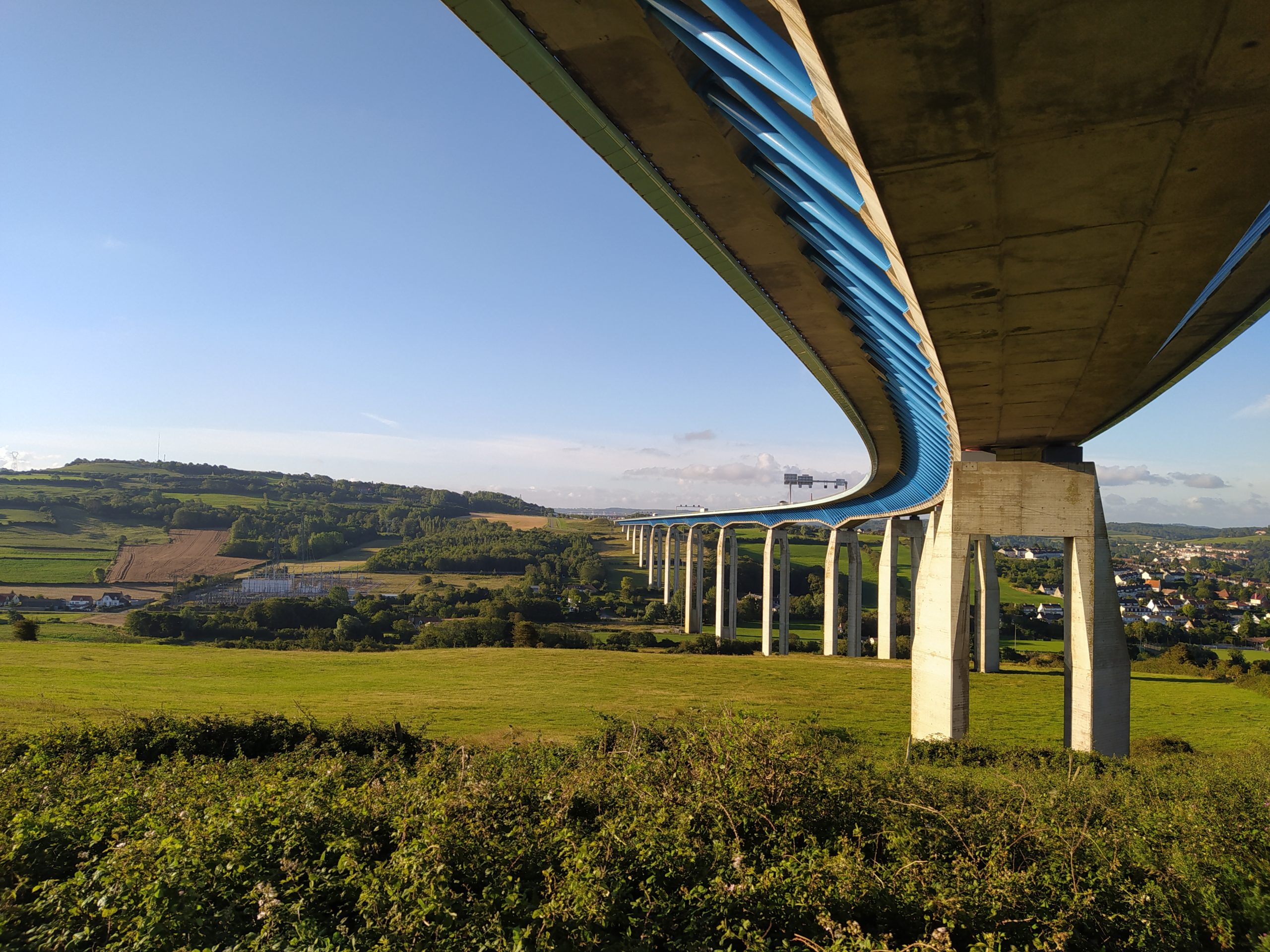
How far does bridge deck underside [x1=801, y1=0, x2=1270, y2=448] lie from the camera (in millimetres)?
4070

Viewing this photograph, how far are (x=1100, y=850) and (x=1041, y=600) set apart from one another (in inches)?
3872

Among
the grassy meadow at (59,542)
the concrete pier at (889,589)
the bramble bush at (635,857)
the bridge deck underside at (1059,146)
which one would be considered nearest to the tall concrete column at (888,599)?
the concrete pier at (889,589)

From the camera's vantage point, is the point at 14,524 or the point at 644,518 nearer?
the point at 644,518

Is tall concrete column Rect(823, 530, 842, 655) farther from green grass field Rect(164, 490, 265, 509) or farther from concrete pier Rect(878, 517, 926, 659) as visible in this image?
green grass field Rect(164, 490, 265, 509)

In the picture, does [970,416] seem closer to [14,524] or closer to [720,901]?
[720,901]

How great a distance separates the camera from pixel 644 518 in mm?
111250

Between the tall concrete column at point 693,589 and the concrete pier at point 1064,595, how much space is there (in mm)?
52713

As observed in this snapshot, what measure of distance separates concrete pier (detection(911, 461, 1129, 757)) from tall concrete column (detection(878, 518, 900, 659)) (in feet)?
95.4

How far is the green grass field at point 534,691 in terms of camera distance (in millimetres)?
24609

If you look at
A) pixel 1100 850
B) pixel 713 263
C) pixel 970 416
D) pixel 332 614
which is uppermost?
pixel 713 263

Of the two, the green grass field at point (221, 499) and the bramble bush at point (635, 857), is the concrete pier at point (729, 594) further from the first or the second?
the green grass field at point (221, 499)

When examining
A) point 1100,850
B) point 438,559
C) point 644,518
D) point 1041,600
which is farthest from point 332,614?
point 1041,600

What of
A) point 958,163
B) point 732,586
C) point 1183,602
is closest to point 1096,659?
point 958,163

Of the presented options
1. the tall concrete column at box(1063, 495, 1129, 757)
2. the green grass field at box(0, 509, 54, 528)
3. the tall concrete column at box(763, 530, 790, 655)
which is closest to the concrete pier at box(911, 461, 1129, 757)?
the tall concrete column at box(1063, 495, 1129, 757)
